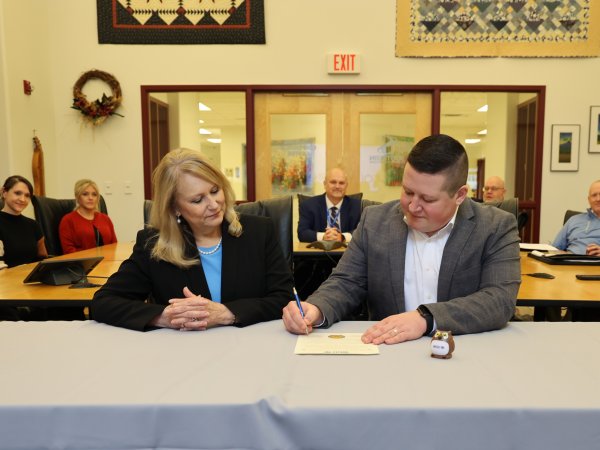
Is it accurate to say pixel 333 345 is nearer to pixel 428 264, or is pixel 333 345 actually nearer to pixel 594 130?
pixel 428 264

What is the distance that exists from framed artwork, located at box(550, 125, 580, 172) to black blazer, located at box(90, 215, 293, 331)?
445 centimetres

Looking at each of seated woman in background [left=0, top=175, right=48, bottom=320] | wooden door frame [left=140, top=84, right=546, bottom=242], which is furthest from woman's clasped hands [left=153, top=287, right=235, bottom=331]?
wooden door frame [left=140, top=84, right=546, bottom=242]

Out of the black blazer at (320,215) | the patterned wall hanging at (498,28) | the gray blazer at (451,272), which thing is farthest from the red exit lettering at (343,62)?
the gray blazer at (451,272)

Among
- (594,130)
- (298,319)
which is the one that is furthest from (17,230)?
(594,130)

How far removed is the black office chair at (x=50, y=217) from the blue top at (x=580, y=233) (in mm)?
3955

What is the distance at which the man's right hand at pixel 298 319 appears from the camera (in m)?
1.32

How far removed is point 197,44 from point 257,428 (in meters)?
4.92

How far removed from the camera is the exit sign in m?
5.12

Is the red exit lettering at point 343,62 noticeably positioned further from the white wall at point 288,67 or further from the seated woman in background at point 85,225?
the seated woman in background at point 85,225

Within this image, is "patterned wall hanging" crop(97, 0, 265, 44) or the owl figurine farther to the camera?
"patterned wall hanging" crop(97, 0, 265, 44)

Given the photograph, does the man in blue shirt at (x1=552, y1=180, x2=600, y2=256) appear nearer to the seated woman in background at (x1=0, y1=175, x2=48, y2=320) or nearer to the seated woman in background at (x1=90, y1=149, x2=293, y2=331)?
the seated woman in background at (x1=90, y1=149, x2=293, y2=331)

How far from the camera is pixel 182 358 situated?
1.14 metres

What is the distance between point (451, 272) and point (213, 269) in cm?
83

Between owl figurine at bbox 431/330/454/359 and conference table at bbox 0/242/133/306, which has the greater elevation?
owl figurine at bbox 431/330/454/359
